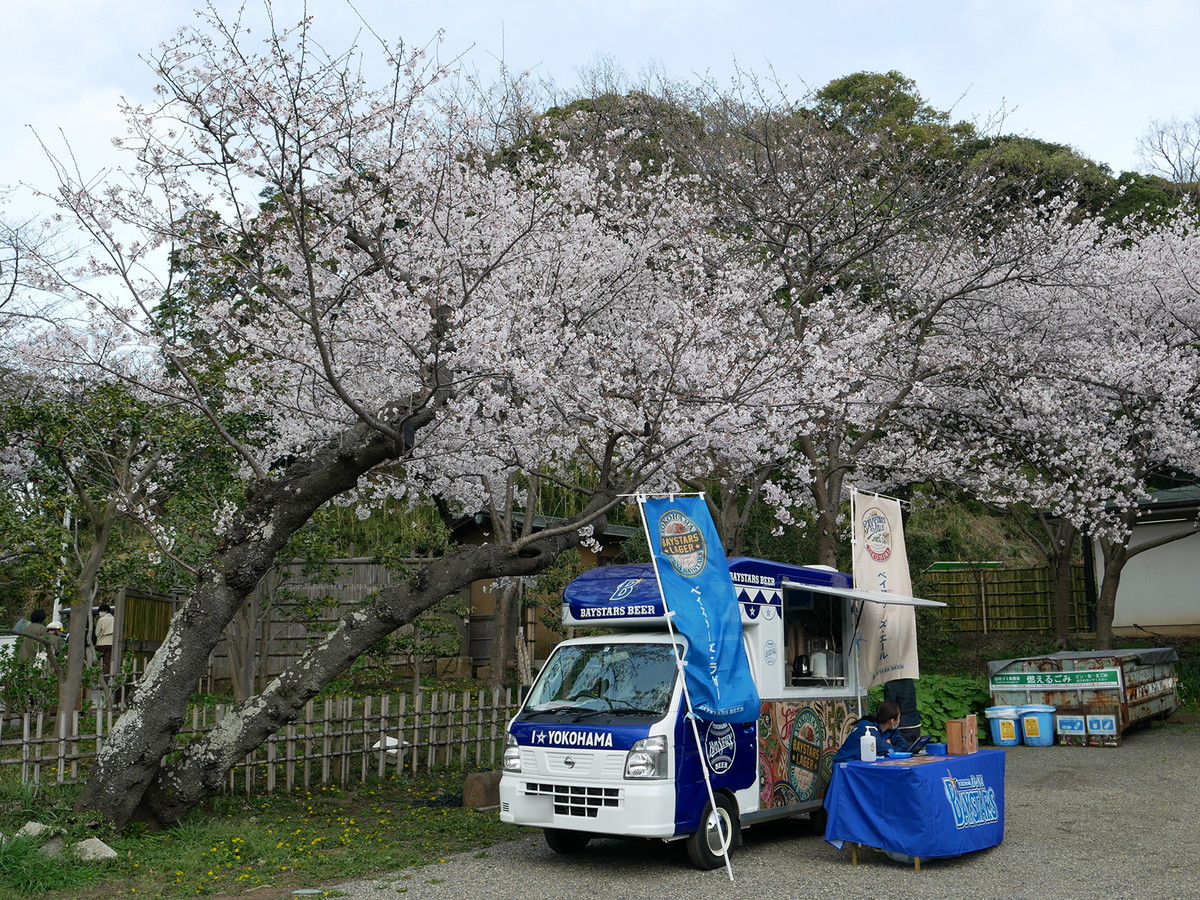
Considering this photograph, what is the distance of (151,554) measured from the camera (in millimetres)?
14000

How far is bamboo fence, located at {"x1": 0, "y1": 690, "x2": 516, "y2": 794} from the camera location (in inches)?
371

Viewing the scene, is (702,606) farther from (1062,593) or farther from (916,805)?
(1062,593)

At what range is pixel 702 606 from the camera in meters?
8.54

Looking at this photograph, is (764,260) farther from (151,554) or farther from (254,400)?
(151,554)

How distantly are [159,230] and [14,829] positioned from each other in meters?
5.33

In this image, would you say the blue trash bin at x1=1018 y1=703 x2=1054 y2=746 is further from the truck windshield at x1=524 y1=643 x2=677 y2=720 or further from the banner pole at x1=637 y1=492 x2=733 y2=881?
the truck windshield at x1=524 y1=643 x2=677 y2=720

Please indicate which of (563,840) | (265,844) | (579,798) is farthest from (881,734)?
(265,844)

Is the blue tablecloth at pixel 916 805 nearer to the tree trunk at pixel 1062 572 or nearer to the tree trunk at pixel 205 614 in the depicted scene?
the tree trunk at pixel 205 614

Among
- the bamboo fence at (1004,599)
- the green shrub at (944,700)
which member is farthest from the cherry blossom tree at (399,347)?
the bamboo fence at (1004,599)

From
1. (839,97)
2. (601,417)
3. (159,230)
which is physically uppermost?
(839,97)

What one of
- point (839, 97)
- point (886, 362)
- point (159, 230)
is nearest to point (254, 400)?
point (159, 230)

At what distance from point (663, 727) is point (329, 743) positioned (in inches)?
186

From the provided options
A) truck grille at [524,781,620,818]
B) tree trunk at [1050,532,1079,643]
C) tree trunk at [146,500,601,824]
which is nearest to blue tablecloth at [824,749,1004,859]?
truck grille at [524,781,620,818]

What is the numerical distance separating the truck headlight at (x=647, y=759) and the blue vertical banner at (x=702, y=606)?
44 cm
